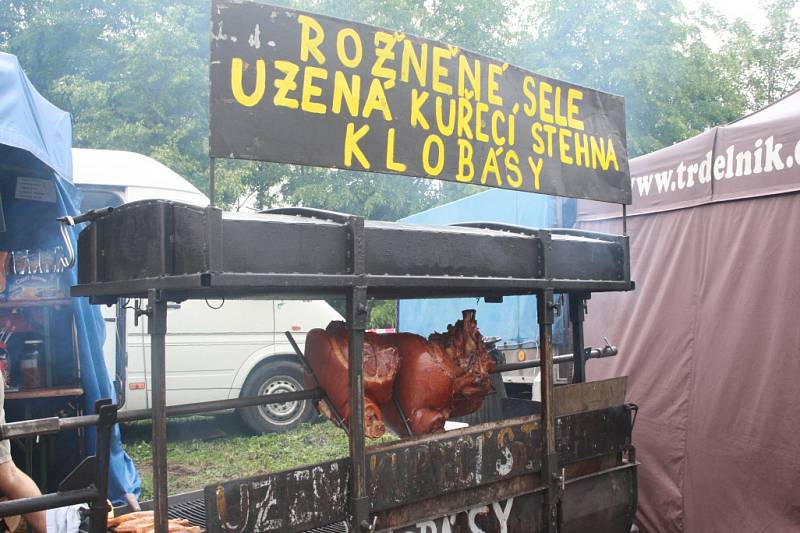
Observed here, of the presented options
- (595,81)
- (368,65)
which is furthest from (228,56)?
(595,81)

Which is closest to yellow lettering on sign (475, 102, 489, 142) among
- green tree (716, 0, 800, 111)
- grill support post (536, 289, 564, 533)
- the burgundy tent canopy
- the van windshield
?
grill support post (536, 289, 564, 533)

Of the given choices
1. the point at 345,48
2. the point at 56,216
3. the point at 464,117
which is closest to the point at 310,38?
the point at 345,48

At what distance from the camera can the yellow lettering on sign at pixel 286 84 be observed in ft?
8.14

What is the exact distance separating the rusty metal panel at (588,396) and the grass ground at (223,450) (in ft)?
11.7

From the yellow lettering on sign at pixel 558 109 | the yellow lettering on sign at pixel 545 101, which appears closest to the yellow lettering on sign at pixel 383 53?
the yellow lettering on sign at pixel 545 101

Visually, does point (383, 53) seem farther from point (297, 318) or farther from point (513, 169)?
point (297, 318)

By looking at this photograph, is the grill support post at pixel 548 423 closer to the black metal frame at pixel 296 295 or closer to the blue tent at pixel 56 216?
the black metal frame at pixel 296 295

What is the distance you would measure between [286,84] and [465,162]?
94cm

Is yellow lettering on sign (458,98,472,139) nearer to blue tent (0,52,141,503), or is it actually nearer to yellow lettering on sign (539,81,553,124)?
yellow lettering on sign (539,81,553,124)

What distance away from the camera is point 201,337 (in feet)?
26.0

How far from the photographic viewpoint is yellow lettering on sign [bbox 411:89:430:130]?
287 centimetres

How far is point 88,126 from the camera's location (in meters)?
13.4

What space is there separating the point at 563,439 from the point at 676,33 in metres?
14.6

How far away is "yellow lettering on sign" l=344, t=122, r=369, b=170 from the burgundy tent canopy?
2.91m
